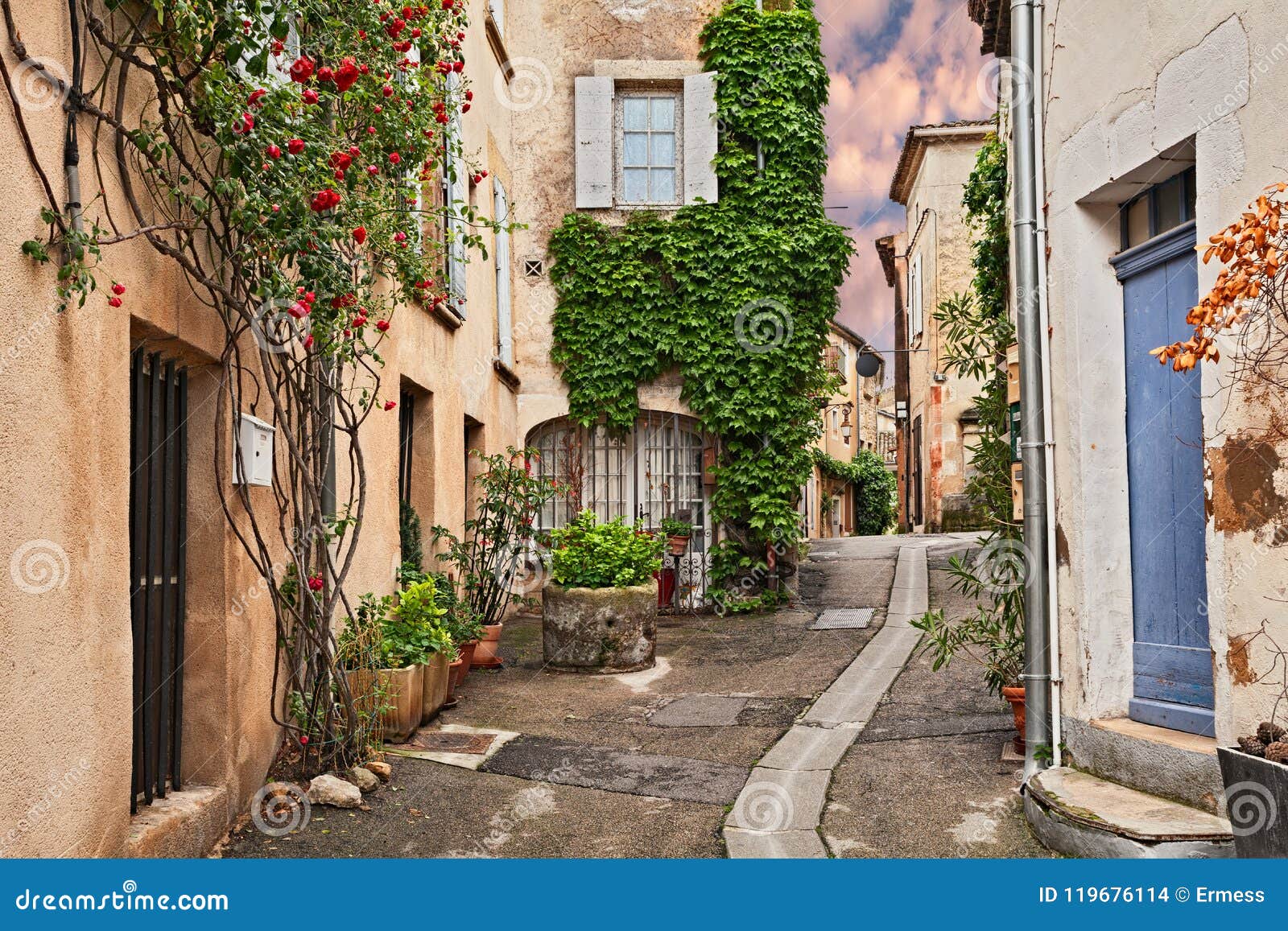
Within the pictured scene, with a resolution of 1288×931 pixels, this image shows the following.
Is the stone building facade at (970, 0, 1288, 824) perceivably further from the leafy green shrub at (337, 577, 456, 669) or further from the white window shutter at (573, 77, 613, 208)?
the white window shutter at (573, 77, 613, 208)

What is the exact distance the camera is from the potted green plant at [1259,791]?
298cm

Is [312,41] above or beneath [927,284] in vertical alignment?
beneath

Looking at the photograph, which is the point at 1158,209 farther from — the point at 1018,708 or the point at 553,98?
the point at 553,98

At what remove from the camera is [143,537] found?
402 cm

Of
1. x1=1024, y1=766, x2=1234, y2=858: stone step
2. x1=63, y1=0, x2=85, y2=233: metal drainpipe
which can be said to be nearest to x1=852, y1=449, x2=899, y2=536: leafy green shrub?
x1=1024, y1=766, x2=1234, y2=858: stone step

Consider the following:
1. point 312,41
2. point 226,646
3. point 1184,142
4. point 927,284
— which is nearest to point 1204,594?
point 1184,142

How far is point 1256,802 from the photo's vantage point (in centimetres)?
309

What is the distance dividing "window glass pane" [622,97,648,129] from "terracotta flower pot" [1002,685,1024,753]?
27.4 ft

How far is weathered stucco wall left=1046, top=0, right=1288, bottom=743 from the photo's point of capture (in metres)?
3.65

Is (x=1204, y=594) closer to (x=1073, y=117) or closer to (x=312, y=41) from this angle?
(x=1073, y=117)

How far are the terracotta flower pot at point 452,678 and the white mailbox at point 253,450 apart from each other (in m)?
2.31

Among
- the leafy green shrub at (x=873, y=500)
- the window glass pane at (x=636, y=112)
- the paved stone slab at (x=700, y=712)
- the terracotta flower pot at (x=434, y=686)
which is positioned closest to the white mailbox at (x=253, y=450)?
the terracotta flower pot at (x=434, y=686)

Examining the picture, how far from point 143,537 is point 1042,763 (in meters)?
3.88

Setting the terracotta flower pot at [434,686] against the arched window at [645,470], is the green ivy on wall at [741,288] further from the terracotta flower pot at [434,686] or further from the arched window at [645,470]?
the terracotta flower pot at [434,686]
